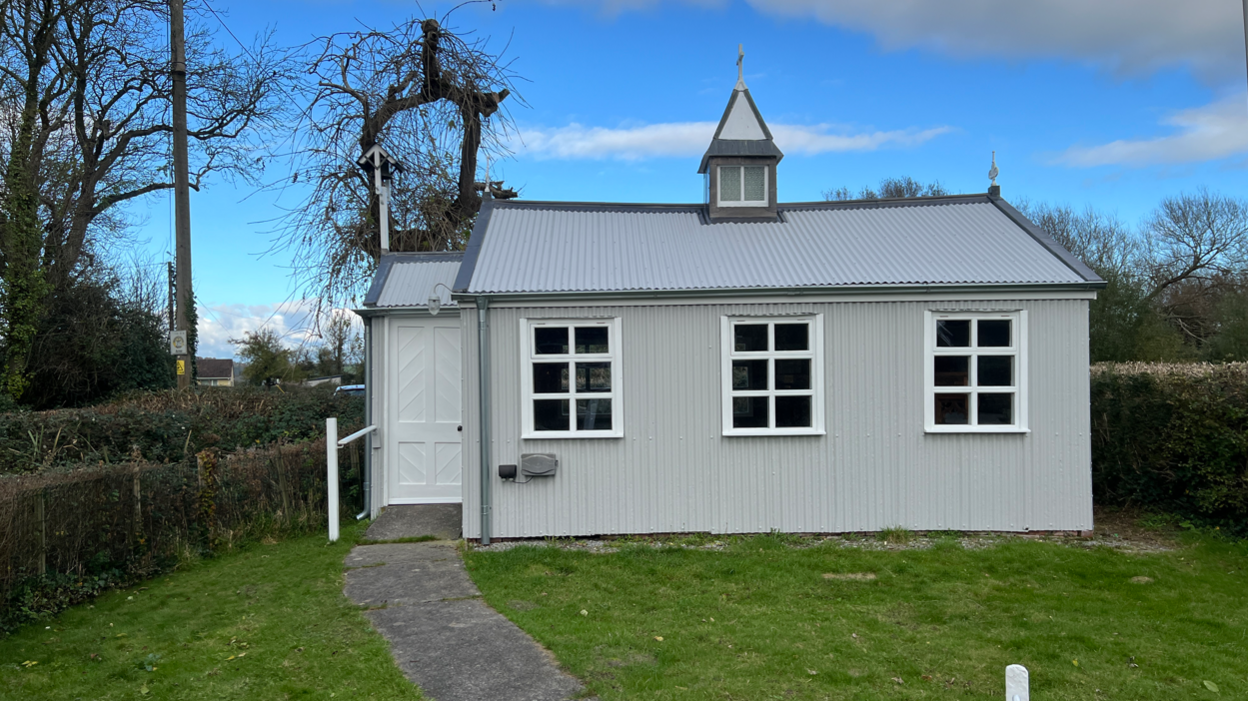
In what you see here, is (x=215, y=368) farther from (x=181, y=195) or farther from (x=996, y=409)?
(x=996, y=409)

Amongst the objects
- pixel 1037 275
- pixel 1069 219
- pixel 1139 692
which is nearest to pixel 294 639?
pixel 1139 692

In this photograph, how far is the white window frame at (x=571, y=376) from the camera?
848 cm

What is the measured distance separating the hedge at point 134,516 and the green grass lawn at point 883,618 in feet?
9.11

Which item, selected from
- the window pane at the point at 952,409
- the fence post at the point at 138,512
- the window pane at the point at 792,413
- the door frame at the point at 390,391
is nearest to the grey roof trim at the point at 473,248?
the door frame at the point at 390,391

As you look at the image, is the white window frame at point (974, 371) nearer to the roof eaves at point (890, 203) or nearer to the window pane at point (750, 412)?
the window pane at point (750, 412)

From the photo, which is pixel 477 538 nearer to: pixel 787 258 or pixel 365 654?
pixel 365 654

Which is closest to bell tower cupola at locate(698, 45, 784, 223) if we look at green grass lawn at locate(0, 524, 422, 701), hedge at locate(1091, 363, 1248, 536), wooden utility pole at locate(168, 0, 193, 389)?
hedge at locate(1091, 363, 1248, 536)

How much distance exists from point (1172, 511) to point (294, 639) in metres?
9.60

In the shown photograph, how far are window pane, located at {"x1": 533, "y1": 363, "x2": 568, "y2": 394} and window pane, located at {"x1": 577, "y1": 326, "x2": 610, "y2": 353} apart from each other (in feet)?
1.00

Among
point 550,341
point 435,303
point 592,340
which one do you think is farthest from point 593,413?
point 435,303

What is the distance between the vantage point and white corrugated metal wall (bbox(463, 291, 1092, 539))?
8555 mm

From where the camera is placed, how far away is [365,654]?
532 centimetres

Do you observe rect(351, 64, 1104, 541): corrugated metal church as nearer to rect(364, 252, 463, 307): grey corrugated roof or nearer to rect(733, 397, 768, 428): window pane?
rect(733, 397, 768, 428): window pane

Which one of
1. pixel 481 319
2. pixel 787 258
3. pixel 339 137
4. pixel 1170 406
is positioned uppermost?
pixel 339 137
